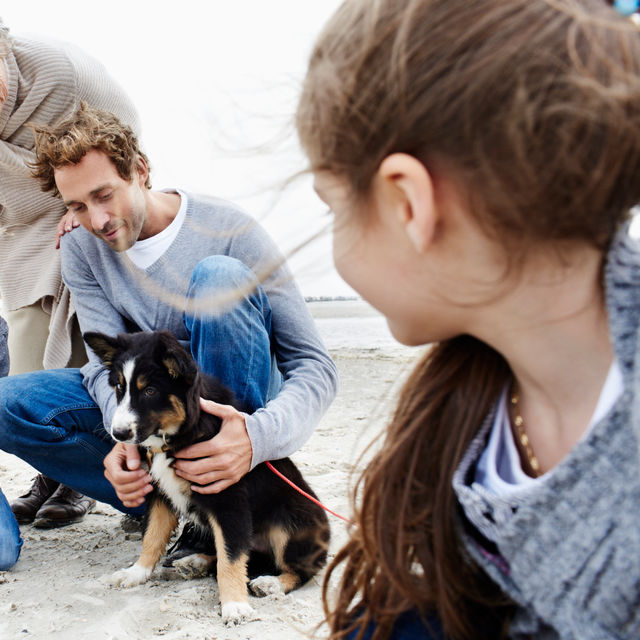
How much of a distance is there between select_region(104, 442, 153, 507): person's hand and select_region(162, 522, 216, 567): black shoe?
0.31 meters

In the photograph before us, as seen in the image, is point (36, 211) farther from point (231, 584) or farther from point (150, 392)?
point (231, 584)

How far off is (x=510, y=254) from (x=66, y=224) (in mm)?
2901

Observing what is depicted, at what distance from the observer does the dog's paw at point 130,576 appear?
2.61 metres

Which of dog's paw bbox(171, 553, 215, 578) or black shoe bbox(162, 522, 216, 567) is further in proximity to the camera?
black shoe bbox(162, 522, 216, 567)

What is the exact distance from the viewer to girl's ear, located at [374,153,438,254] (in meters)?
1.00

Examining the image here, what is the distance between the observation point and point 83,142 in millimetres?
3020

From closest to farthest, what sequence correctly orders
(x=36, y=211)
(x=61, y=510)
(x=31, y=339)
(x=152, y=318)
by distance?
(x=152, y=318) → (x=61, y=510) → (x=36, y=211) → (x=31, y=339)

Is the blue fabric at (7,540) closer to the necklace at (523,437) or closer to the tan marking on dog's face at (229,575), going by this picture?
the tan marking on dog's face at (229,575)

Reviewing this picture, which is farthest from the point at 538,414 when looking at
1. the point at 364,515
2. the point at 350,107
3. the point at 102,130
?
the point at 102,130

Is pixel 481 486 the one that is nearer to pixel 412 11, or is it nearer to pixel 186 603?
pixel 412 11

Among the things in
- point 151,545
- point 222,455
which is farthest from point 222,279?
point 151,545

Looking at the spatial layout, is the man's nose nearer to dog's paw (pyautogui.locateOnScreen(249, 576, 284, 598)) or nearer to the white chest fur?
the white chest fur

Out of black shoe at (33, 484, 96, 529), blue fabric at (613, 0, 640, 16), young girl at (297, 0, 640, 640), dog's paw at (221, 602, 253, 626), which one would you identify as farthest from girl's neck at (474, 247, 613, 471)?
A: black shoe at (33, 484, 96, 529)

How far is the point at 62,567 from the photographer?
2.81 metres
